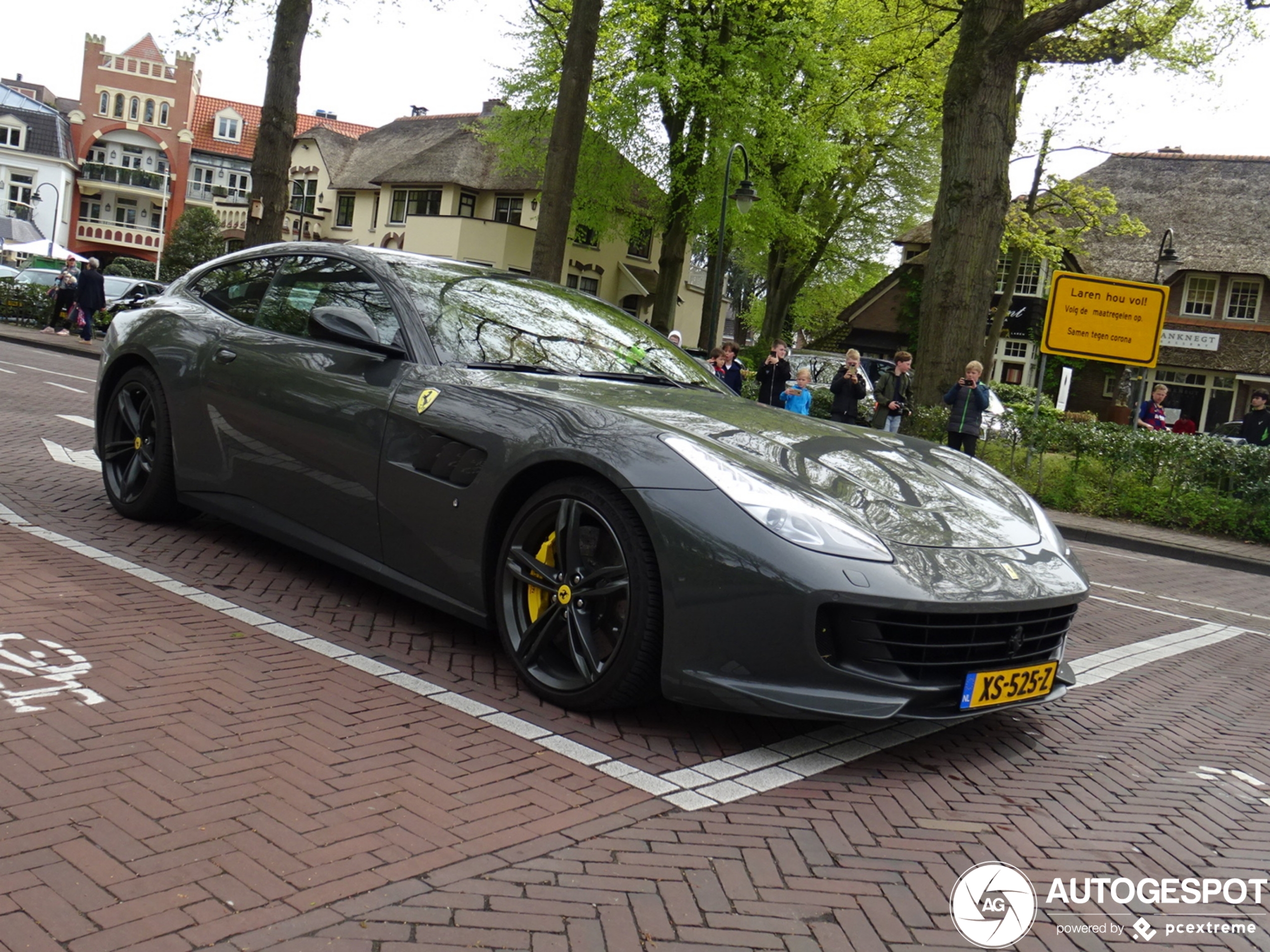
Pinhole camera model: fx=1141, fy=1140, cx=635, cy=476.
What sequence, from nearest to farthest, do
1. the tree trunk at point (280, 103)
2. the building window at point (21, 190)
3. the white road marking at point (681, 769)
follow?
the white road marking at point (681, 769) → the tree trunk at point (280, 103) → the building window at point (21, 190)

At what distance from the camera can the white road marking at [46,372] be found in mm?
15625

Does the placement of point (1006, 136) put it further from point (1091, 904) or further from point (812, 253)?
point (812, 253)

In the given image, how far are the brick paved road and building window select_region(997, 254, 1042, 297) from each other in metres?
39.7

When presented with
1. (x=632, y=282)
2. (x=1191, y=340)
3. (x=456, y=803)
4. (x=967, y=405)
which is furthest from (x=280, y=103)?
(x=1191, y=340)

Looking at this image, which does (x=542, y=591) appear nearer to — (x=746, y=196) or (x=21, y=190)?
(x=746, y=196)

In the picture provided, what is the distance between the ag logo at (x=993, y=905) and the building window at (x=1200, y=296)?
43610mm

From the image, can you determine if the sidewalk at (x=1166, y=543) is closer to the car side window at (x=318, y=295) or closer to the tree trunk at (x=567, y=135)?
the tree trunk at (x=567, y=135)

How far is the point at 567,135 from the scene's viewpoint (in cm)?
1399

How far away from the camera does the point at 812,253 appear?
125ft

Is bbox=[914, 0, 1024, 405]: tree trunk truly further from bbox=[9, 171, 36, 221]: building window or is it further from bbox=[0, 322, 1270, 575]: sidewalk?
bbox=[9, 171, 36, 221]: building window

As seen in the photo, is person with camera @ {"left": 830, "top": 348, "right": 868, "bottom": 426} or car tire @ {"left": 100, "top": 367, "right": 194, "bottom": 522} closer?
car tire @ {"left": 100, "top": 367, "right": 194, "bottom": 522}

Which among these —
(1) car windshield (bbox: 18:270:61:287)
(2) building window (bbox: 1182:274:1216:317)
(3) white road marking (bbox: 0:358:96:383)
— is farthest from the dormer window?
(3) white road marking (bbox: 0:358:96:383)

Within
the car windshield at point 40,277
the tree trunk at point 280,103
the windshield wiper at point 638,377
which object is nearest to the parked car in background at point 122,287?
the car windshield at point 40,277

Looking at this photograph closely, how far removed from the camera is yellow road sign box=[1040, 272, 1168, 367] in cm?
1627
